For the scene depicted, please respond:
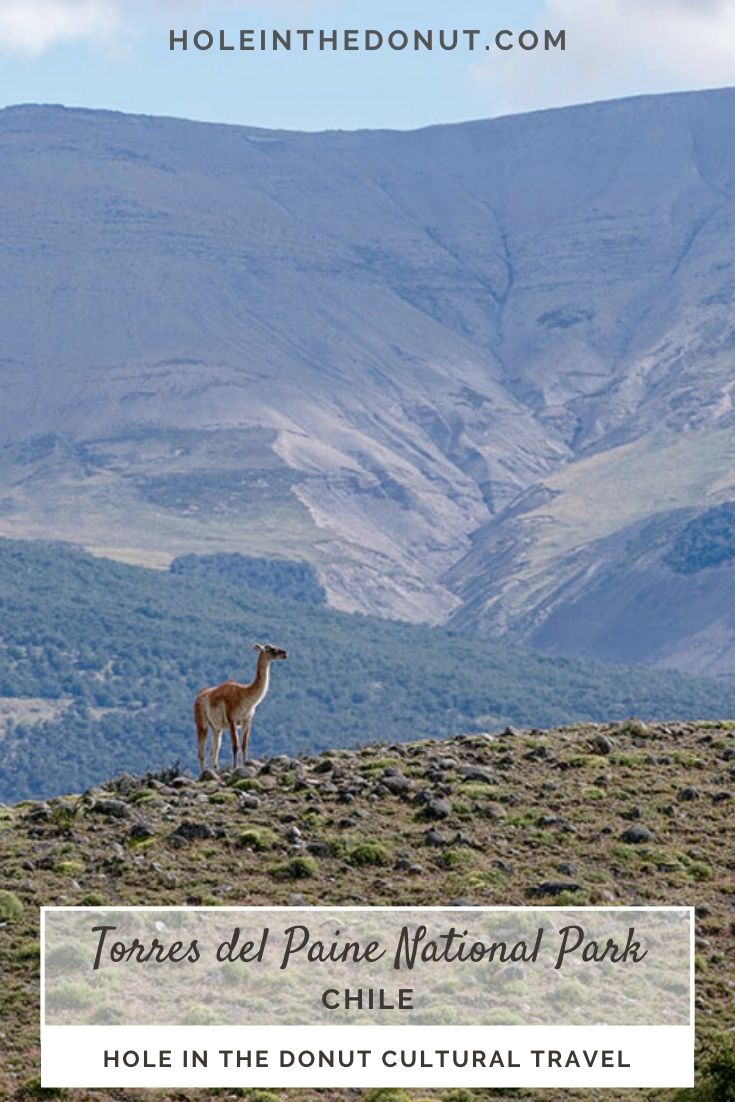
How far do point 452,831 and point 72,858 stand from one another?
6358 mm

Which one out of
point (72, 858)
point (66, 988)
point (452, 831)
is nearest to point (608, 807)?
point (452, 831)

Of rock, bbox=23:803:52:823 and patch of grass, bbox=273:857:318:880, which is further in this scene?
rock, bbox=23:803:52:823

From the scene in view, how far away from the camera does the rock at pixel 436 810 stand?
4222 cm

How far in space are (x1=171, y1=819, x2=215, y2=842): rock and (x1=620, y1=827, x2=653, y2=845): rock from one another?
272 inches

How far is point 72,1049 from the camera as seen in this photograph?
32.3 m

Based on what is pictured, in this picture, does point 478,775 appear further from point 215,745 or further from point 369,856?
point 369,856

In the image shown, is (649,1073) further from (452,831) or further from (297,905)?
(452,831)

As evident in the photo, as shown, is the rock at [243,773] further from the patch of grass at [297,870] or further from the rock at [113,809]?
the patch of grass at [297,870]

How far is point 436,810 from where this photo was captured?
42.2 metres

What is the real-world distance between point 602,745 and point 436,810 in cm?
774

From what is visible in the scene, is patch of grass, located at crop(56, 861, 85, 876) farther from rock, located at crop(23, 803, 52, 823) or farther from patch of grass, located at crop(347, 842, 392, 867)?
patch of grass, located at crop(347, 842, 392, 867)

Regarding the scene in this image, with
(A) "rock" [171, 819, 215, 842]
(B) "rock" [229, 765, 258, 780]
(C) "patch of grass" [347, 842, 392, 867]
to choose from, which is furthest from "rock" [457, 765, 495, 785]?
(A) "rock" [171, 819, 215, 842]

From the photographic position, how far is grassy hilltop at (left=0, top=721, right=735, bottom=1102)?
35875mm

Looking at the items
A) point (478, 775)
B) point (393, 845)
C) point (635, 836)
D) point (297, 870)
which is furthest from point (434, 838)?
point (478, 775)
